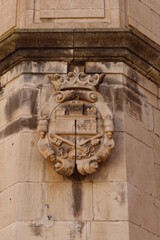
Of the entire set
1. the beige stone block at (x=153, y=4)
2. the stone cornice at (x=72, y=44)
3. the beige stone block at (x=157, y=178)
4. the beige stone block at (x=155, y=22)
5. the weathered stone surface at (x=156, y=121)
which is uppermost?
the beige stone block at (x=153, y=4)

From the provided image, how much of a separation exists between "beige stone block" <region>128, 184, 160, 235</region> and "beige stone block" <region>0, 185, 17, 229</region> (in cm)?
125

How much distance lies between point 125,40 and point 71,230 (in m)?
2.44

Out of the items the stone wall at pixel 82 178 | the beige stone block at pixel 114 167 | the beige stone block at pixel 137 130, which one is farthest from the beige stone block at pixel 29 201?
the beige stone block at pixel 137 130

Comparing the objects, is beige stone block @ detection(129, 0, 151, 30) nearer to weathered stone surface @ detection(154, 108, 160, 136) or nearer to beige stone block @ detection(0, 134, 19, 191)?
weathered stone surface @ detection(154, 108, 160, 136)

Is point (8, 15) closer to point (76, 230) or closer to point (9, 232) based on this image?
point (9, 232)

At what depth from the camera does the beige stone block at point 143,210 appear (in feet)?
23.1

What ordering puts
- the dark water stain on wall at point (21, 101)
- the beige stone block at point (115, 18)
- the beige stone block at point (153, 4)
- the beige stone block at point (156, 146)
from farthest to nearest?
the beige stone block at point (153, 4) → the beige stone block at point (115, 18) → the beige stone block at point (156, 146) → the dark water stain on wall at point (21, 101)

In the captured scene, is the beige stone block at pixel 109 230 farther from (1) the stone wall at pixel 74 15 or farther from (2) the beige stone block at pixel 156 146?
(1) the stone wall at pixel 74 15

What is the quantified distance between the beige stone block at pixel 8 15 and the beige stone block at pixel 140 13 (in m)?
1.51

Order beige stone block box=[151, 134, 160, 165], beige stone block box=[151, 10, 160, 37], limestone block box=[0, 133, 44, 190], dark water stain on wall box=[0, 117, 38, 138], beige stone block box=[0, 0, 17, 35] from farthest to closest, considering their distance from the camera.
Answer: beige stone block box=[151, 10, 160, 37] → beige stone block box=[0, 0, 17, 35] → beige stone block box=[151, 134, 160, 165] → dark water stain on wall box=[0, 117, 38, 138] → limestone block box=[0, 133, 44, 190]

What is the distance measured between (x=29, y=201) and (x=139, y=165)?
1341 mm

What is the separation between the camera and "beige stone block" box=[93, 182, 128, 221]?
22.7ft

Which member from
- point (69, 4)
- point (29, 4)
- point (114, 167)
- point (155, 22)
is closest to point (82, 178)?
point (114, 167)

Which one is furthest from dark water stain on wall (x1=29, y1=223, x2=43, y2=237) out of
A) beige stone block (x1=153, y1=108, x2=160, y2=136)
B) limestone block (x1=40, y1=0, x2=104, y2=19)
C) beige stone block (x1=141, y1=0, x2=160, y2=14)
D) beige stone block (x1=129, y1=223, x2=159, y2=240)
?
beige stone block (x1=141, y1=0, x2=160, y2=14)
